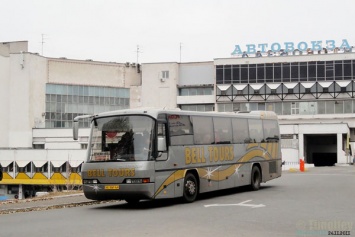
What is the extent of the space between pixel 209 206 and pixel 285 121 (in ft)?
226

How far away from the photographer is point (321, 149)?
275ft

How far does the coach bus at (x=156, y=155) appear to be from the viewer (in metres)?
16.1

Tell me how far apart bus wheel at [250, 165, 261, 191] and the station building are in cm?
5186

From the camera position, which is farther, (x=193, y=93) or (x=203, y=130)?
(x=193, y=93)

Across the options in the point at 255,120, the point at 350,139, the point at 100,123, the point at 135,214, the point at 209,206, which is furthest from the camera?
the point at 350,139

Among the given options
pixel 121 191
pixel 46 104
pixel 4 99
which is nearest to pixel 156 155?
pixel 121 191

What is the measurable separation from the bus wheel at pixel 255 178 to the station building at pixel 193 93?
2042 inches

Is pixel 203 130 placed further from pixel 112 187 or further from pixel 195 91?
pixel 195 91

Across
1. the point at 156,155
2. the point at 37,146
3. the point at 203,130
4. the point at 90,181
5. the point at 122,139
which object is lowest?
the point at 90,181

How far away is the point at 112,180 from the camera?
1623cm

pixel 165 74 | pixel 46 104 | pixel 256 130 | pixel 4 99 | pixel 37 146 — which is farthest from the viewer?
pixel 165 74

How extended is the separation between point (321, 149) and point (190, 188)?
6957cm

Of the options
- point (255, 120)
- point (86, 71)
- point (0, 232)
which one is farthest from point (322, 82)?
point (0, 232)

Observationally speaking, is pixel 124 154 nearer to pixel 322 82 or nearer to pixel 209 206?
pixel 209 206
